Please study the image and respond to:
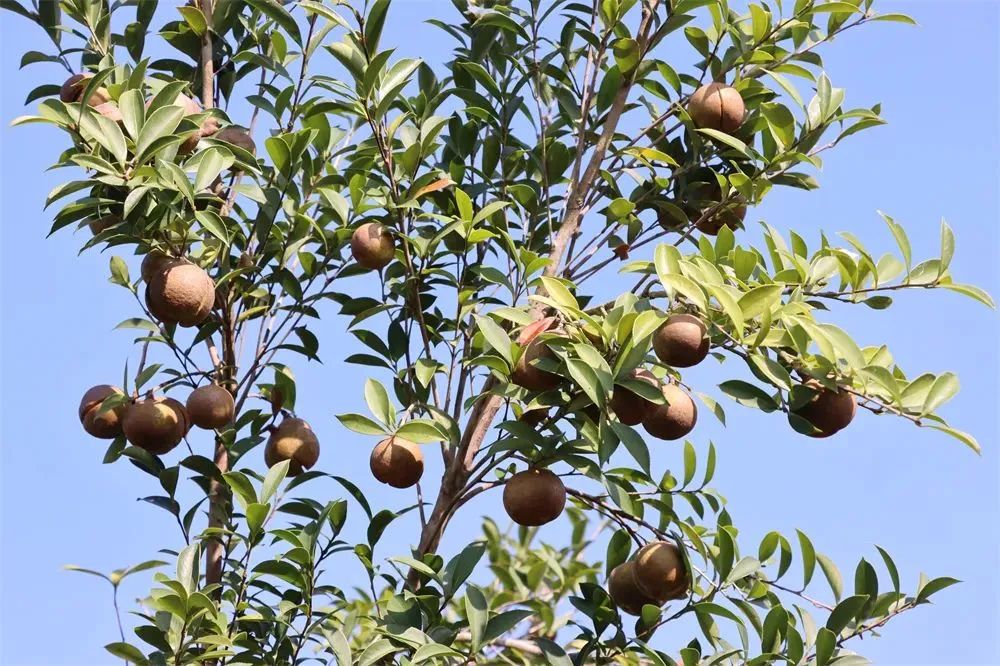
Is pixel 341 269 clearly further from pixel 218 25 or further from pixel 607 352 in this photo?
pixel 607 352

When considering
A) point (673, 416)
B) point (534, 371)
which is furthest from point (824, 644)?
point (534, 371)

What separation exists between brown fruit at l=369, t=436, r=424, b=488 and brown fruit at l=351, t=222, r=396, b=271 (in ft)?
1.47

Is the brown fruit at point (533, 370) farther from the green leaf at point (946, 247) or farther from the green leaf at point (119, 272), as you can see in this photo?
the green leaf at point (119, 272)

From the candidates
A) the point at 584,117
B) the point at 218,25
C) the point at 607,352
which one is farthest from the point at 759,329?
the point at 218,25

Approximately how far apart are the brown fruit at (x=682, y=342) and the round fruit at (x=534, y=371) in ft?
0.66

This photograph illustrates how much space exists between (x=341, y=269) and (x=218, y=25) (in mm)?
712

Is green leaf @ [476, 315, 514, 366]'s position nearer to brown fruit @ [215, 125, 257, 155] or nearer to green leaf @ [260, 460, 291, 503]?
green leaf @ [260, 460, 291, 503]

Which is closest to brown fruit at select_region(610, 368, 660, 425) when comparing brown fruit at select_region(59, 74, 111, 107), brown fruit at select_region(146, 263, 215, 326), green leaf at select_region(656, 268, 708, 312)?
green leaf at select_region(656, 268, 708, 312)

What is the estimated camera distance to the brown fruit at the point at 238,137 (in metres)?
2.63

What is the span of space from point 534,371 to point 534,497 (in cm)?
27

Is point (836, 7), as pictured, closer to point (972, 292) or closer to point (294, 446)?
point (972, 292)

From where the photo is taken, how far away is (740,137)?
2.67 m

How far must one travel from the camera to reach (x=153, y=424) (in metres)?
2.46

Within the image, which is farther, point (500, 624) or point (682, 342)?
point (500, 624)
